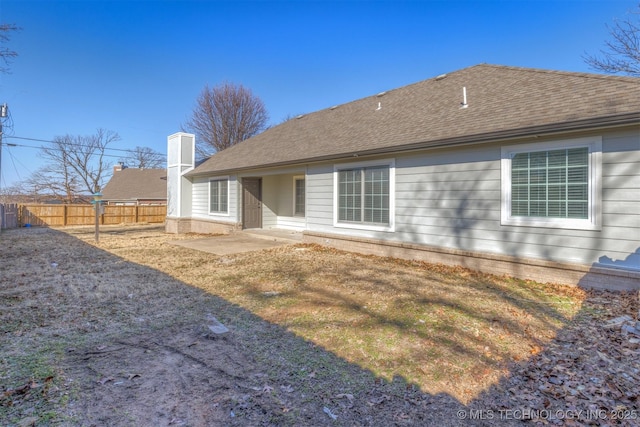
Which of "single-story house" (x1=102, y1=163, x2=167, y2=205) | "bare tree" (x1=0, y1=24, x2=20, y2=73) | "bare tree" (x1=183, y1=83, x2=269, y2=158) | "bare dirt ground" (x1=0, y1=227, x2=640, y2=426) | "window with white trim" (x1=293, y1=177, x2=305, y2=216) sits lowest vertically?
"bare dirt ground" (x1=0, y1=227, x2=640, y2=426)

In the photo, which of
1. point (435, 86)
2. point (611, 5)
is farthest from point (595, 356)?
point (611, 5)

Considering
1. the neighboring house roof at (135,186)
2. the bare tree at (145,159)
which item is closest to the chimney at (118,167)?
the neighboring house roof at (135,186)

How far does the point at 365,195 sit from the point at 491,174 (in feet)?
10.7

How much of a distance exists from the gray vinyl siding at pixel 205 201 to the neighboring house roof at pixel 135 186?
17.4m

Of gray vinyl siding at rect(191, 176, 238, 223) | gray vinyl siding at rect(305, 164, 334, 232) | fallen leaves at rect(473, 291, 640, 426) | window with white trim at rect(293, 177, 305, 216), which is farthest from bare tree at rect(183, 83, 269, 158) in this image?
fallen leaves at rect(473, 291, 640, 426)

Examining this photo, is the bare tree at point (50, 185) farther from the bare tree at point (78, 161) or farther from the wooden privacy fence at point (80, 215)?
the wooden privacy fence at point (80, 215)

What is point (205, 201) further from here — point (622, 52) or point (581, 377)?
point (622, 52)

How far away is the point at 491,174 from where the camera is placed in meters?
6.31

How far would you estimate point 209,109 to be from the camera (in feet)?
102

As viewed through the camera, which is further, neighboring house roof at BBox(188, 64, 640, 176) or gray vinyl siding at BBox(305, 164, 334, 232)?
gray vinyl siding at BBox(305, 164, 334, 232)

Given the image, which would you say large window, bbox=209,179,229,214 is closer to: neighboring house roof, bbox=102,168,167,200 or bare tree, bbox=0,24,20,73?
bare tree, bbox=0,24,20,73

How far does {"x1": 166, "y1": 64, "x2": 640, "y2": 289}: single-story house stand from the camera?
5035 mm

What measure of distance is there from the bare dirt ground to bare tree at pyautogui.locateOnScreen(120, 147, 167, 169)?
41.6 m

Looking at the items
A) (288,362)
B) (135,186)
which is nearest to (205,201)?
(288,362)
